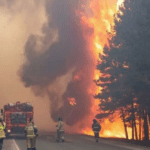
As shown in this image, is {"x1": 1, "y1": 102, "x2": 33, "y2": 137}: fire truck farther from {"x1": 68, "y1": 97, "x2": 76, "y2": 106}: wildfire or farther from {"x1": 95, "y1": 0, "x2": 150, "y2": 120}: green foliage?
{"x1": 68, "y1": 97, "x2": 76, "y2": 106}: wildfire

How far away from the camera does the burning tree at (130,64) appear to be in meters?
37.7

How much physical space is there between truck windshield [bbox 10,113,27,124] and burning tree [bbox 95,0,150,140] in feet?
30.1

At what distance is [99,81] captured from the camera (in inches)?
2393

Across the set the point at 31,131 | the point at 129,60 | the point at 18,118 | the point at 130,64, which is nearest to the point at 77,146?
the point at 31,131

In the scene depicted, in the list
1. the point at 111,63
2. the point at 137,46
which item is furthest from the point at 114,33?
the point at 137,46

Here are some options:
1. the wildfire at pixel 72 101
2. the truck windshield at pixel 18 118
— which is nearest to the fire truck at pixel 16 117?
the truck windshield at pixel 18 118

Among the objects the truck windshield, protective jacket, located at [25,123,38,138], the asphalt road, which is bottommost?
the asphalt road

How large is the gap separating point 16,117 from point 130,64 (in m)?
13.3

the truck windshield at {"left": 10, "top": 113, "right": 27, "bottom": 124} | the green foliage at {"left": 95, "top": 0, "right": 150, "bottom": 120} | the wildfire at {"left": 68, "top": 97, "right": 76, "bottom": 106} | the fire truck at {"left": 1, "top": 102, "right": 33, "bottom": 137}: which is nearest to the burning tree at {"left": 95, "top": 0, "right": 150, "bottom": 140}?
the green foliage at {"left": 95, "top": 0, "right": 150, "bottom": 120}

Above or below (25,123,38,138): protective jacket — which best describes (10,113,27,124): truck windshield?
above

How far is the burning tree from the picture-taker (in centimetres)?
3772

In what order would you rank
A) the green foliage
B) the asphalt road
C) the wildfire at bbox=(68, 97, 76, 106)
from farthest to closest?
1. the wildfire at bbox=(68, 97, 76, 106)
2. the green foliage
3. the asphalt road

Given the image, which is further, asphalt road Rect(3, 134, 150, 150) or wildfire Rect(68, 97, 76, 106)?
wildfire Rect(68, 97, 76, 106)

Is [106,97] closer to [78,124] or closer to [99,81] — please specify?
[99,81]
